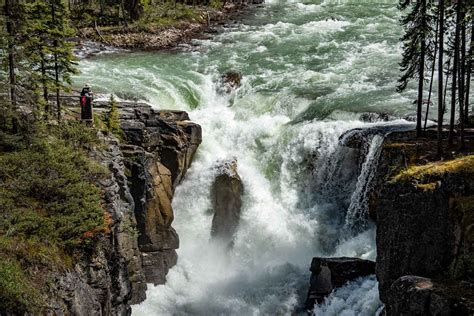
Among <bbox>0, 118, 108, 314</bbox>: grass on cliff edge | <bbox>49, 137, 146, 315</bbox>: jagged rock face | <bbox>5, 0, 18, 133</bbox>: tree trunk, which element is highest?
<bbox>5, 0, 18, 133</bbox>: tree trunk

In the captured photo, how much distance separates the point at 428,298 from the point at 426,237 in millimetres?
3329

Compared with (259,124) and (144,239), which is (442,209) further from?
(259,124)

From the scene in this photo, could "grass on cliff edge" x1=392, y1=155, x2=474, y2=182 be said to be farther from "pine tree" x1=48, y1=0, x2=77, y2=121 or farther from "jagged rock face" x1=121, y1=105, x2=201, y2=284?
"pine tree" x1=48, y1=0, x2=77, y2=121

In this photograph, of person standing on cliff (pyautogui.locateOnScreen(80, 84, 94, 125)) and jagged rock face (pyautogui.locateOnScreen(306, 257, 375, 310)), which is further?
person standing on cliff (pyautogui.locateOnScreen(80, 84, 94, 125))

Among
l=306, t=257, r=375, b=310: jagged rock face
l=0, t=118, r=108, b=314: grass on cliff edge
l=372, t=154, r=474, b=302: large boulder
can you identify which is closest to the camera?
l=0, t=118, r=108, b=314: grass on cliff edge

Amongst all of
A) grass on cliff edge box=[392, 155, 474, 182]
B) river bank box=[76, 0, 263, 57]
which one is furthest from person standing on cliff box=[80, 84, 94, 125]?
river bank box=[76, 0, 263, 57]

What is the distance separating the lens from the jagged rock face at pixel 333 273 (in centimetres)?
2355

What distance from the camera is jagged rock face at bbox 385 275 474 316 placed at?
15.5 m

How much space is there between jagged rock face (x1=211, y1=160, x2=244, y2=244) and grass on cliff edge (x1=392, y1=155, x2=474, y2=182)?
12.6m

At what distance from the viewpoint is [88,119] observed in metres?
26.2

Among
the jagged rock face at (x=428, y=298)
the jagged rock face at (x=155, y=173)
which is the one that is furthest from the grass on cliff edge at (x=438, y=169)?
the jagged rock face at (x=155, y=173)

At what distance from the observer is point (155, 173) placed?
2867 cm

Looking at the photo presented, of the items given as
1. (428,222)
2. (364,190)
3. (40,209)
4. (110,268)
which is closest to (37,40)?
(40,209)

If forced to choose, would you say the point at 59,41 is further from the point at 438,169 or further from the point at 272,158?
the point at 438,169
